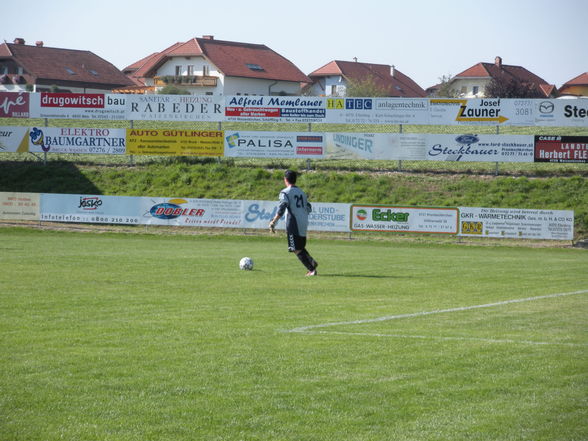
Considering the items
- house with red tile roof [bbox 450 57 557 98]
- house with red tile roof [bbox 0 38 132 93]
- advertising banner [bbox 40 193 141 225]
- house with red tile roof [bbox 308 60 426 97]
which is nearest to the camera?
advertising banner [bbox 40 193 141 225]

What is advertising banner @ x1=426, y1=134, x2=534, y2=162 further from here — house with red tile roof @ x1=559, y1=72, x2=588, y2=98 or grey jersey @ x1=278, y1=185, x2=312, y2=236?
house with red tile roof @ x1=559, y1=72, x2=588, y2=98

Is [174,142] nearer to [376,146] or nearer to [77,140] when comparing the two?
[77,140]

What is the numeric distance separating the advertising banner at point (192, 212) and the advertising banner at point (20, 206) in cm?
450

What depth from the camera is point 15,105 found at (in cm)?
4416

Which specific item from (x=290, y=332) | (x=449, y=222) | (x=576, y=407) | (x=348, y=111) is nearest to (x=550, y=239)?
(x=449, y=222)

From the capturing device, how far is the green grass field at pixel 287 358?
6.12 metres

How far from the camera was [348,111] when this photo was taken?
41438mm

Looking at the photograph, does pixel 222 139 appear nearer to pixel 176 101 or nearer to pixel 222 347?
pixel 176 101

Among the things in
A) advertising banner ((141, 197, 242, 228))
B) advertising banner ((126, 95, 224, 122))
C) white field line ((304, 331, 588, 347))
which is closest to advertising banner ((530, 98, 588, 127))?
advertising banner ((126, 95, 224, 122))

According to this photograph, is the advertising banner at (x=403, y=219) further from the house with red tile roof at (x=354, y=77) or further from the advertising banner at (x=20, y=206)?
the house with red tile roof at (x=354, y=77)

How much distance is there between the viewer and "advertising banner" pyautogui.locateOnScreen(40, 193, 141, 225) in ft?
113

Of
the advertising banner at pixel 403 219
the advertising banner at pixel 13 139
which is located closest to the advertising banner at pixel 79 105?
the advertising banner at pixel 13 139

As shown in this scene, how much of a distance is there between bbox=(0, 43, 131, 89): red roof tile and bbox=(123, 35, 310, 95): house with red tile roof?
421 cm

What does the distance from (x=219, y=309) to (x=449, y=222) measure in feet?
70.6
